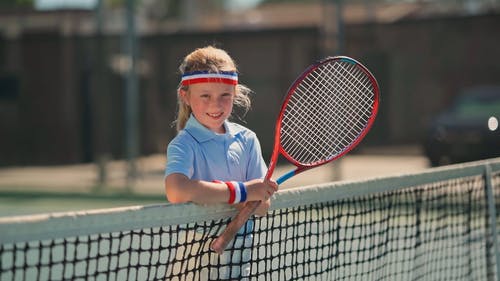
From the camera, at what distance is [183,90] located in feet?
10.4

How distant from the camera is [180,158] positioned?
118 inches

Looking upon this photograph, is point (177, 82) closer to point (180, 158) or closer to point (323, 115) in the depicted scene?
point (323, 115)

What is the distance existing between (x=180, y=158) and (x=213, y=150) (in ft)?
0.53

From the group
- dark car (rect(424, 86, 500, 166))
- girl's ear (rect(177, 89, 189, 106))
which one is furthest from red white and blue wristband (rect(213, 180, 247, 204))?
dark car (rect(424, 86, 500, 166))

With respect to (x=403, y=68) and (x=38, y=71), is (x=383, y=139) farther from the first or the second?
(x=38, y=71)

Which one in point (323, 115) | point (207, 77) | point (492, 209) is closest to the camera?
point (207, 77)

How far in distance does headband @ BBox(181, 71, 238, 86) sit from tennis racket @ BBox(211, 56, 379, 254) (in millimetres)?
269

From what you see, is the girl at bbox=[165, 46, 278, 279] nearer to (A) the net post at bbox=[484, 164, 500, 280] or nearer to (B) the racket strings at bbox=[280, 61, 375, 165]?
(B) the racket strings at bbox=[280, 61, 375, 165]

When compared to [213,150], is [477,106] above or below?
below

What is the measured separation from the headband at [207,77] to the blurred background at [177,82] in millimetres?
8527

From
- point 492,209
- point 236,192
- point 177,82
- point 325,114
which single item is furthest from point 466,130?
point 236,192

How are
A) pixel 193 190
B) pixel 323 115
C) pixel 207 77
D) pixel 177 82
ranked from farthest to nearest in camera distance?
pixel 177 82 → pixel 323 115 → pixel 207 77 → pixel 193 190

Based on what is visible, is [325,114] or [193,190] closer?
[193,190]

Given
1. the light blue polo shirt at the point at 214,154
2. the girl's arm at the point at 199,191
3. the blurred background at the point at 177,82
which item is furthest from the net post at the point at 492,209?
the blurred background at the point at 177,82
